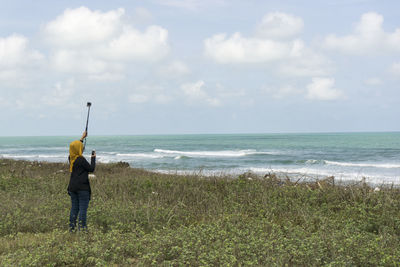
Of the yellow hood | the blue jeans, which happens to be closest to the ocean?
the blue jeans

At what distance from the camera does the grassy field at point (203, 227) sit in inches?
231

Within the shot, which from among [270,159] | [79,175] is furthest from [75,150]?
[270,159]

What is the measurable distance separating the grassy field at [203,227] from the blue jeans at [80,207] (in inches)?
10.6

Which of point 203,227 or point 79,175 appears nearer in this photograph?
point 79,175

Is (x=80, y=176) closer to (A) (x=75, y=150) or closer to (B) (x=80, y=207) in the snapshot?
(A) (x=75, y=150)

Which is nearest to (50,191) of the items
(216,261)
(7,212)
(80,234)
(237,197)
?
(7,212)

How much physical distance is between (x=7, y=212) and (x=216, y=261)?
6.13 meters

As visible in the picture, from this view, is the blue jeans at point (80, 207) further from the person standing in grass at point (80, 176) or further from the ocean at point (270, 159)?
the ocean at point (270, 159)

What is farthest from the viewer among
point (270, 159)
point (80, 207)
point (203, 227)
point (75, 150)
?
point (270, 159)

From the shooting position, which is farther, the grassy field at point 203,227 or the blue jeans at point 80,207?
the blue jeans at point 80,207

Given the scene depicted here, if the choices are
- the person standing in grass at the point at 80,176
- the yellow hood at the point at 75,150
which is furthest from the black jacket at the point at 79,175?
the yellow hood at the point at 75,150

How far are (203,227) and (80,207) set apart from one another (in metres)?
2.86

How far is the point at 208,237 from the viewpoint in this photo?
6.75 m

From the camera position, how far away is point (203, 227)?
7.89 m
